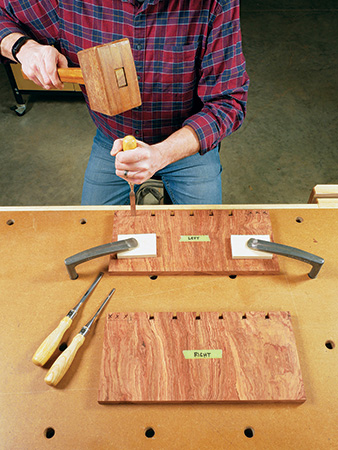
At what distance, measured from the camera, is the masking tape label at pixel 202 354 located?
2.53 feet

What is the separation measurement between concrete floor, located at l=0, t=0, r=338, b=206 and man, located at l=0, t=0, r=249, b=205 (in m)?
1.19

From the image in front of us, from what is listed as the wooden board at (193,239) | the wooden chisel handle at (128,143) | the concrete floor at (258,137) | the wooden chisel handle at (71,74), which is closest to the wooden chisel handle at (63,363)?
the wooden board at (193,239)

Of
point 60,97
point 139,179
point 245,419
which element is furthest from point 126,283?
point 60,97

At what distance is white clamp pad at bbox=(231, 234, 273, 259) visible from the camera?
36.3 inches

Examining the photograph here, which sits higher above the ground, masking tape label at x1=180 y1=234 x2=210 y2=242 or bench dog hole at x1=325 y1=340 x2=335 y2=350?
masking tape label at x1=180 y1=234 x2=210 y2=242

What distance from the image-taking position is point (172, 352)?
0.78 meters

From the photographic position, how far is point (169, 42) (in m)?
1.12

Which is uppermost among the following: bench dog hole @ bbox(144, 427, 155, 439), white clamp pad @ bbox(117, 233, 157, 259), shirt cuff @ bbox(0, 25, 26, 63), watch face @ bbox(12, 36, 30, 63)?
shirt cuff @ bbox(0, 25, 26, 63)

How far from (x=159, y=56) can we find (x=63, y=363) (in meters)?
0.93

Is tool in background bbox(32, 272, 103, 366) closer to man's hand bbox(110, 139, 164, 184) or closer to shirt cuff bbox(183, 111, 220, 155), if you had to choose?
man's hand bbox(110, 139, 164, 184)

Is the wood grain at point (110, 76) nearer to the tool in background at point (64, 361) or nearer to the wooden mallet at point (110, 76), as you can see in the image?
the wooden mallet at point (110, 76)

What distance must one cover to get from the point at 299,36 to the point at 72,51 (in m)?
2.98

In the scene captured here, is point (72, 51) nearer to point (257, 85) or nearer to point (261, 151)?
point (261, 151)

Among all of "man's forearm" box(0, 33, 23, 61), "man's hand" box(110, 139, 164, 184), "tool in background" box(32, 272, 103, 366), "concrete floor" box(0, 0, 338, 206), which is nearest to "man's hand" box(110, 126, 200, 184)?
"man's hand" box(110, 139, 164, 184)
